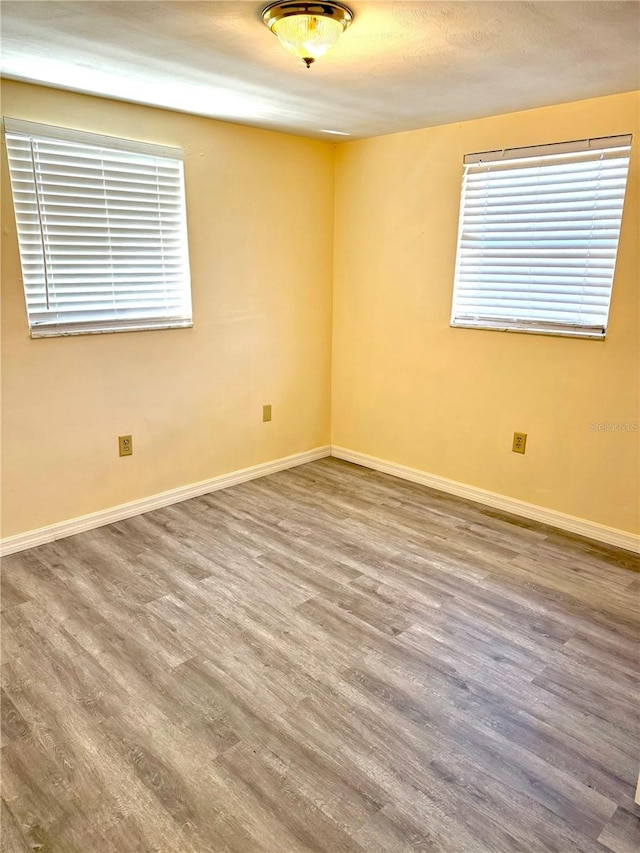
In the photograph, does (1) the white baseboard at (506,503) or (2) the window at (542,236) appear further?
(1) the white baseboard at (506,503)

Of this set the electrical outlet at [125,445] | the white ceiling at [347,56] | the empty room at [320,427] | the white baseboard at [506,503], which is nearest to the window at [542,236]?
the empty room at [320,427]

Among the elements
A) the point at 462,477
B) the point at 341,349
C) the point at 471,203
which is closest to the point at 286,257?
the point at 341,349

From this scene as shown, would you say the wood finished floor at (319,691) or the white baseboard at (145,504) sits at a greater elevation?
the white baseboard at (145,504)

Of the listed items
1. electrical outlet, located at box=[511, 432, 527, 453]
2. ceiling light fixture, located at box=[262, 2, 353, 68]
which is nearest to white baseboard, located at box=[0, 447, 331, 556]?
electrical outlet, located at box=[511, 432, 527, 453]

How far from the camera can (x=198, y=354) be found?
3.38m

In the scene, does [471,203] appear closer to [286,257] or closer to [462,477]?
[286,257]

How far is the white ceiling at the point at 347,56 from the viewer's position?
1695mm

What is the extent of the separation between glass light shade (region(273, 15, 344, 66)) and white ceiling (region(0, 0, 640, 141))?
0.08 metres

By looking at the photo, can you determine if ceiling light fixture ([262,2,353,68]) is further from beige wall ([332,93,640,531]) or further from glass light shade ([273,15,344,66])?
beige wall ([332,93,640,531])

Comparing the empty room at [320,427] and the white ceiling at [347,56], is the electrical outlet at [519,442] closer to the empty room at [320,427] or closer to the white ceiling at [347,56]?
the empty room at [320,427]

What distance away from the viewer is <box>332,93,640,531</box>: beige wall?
2824 millimetres

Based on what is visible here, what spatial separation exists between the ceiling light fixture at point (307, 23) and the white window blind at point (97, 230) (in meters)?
1.37

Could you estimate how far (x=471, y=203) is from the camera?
3.21 m

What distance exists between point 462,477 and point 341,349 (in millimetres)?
1279
